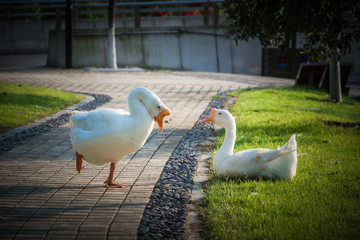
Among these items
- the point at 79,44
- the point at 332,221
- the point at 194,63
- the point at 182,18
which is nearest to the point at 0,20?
the point at 79,44

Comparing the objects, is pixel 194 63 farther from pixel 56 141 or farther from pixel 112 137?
pixel 112 137

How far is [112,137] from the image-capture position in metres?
4.29

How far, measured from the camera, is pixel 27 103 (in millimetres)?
9594

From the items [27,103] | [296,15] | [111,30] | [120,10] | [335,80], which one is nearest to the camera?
[296,15]

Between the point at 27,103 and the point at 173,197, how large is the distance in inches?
254

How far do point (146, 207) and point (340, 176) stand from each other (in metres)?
2.41

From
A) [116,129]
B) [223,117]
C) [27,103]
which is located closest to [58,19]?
[27,103]

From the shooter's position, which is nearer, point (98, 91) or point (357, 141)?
point (357, 141)

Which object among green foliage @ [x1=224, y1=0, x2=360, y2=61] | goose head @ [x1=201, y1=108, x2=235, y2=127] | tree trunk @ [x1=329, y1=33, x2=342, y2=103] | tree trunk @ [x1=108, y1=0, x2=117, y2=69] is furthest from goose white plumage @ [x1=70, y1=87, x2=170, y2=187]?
tree trunk @ [x1=108, y1=0, x2=117, y2=69]

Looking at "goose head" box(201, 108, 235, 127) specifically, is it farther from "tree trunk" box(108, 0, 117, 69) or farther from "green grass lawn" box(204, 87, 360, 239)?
"tree trunk" box(108, 0, 117, 69)

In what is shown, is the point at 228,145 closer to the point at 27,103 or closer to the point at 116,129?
the point at 116,129

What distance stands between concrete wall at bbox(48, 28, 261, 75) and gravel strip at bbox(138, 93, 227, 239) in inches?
579

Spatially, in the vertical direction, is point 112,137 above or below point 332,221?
above

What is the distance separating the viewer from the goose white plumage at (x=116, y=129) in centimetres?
431
